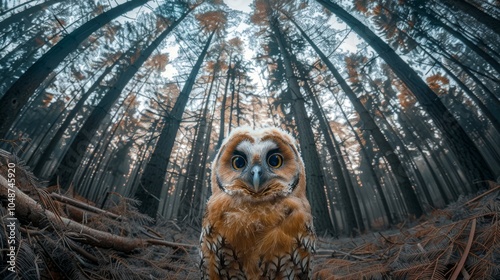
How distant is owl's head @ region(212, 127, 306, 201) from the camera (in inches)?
56.5

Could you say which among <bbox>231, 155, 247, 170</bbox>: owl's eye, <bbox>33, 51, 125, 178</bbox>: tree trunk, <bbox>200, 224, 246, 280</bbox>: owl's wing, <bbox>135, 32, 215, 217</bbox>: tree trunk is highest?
<bbox>33, 51, 125, 178</bbox>: tree trunk

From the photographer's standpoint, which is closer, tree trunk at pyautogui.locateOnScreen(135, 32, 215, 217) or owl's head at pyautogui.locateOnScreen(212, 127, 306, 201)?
owl's head at pyautogui.locateOnScreen(212, 127, 306, 201)

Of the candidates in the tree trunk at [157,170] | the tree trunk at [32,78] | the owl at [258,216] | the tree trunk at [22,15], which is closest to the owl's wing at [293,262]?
the owl at [258,216]

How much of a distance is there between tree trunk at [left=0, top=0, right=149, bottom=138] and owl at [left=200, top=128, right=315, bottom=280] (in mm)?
5420

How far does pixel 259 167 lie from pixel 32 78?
6.04m

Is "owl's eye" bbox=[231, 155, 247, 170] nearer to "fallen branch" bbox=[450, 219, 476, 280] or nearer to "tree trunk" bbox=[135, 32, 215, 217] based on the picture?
"fallen branch" bbox=[450, 219, 476, 280]

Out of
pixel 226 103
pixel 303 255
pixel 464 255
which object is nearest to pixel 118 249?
pixel 303 255

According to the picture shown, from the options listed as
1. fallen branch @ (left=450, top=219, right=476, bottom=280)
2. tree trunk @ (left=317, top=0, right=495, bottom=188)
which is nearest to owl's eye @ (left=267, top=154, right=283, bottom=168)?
fallen branch @ (left=450, top=219, right=476, bottom=280)

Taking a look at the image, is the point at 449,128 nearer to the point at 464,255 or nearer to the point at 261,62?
the point at 464,255

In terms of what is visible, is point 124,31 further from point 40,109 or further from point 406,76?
point 40,109

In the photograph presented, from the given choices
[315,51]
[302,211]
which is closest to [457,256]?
[302,211]

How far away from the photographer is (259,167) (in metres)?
1.41

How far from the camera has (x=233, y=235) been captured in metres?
1.30

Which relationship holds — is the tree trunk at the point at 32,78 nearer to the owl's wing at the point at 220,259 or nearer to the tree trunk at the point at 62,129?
the tree trunk at the point at 62,129
